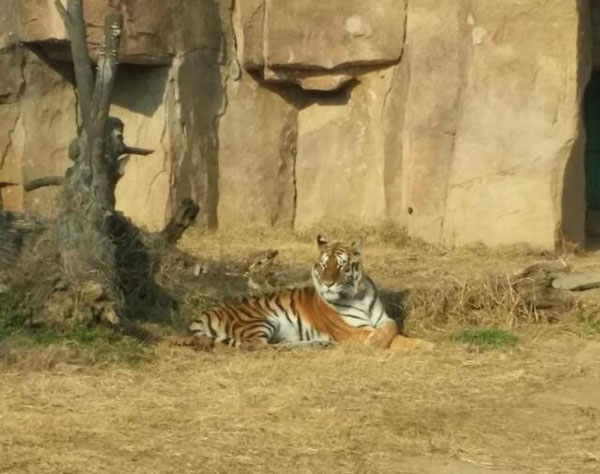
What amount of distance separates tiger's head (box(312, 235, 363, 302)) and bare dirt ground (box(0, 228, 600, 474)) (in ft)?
1.99

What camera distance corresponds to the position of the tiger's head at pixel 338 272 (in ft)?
31.6

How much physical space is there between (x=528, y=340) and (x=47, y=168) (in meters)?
6.53

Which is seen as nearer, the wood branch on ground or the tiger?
the wood branch on ground

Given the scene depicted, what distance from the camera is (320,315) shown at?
969 cm

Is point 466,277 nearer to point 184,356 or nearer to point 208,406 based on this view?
point 184,356

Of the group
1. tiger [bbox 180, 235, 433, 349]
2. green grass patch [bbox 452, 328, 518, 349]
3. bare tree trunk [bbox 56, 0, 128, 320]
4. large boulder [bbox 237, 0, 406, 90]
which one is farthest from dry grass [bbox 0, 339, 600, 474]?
large boulder [bbox 237, 0, 406, 90]

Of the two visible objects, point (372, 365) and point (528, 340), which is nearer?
point (372, 365)

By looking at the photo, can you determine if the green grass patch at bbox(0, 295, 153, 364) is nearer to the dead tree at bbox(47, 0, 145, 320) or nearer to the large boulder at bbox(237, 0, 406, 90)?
the dead tree at bbox(47, 0, 145, 320)

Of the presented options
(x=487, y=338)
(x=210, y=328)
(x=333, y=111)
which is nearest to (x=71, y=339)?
(x=210, y=328)

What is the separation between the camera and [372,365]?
28.2 ft

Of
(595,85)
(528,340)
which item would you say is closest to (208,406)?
(528,340)

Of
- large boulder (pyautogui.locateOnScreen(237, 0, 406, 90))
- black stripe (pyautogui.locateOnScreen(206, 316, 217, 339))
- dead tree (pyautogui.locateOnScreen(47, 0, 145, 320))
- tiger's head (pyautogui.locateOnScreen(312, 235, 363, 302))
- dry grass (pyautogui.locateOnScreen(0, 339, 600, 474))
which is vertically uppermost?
large boulder (pyautogui.locateOnScreen(237, 0, 406, 90))

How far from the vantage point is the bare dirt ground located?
21.2ft

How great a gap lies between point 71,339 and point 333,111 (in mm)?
7193
